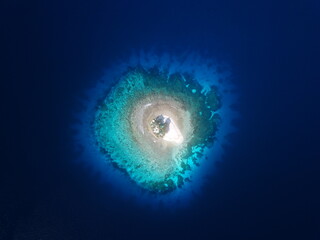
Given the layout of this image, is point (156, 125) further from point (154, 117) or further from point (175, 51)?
point (175, 51)

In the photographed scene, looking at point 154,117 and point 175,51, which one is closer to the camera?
point 175,51

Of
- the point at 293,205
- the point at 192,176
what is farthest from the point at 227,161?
the point at 293,205

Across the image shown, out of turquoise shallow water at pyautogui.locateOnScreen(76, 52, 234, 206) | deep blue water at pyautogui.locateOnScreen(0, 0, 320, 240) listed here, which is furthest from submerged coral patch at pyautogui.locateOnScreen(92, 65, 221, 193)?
deep blue water at pyautogui.locateOnScreen(0, 0, 320, 240)

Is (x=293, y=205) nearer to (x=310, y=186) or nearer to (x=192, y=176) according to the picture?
(x=310, y=186)

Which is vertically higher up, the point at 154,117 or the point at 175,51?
the point at 175,51

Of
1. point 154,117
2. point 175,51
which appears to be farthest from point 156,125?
point 175,51

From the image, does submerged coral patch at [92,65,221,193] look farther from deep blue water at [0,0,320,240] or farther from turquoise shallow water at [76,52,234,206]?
deep blue water at [0,0,320,240]
